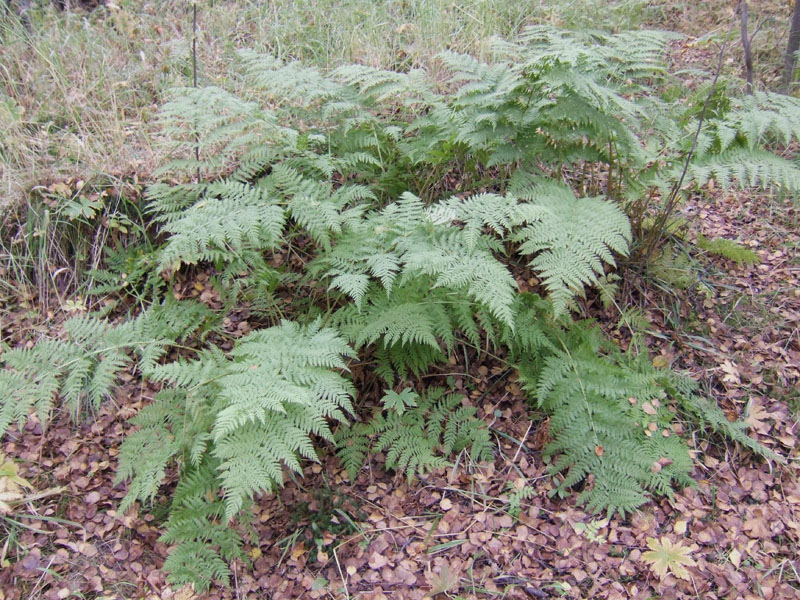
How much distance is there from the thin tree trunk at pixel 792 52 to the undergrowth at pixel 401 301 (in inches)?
79.4

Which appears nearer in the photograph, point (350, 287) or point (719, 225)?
point (350, 287)

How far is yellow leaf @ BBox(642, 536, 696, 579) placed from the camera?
7.75 ft

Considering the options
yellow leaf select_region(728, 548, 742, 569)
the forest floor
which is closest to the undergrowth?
the forest floor

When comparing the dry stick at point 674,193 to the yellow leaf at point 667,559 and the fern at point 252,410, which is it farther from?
the fern at point 252,410

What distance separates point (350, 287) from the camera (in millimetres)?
2438

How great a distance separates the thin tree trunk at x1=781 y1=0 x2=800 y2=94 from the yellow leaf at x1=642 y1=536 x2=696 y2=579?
3953mm

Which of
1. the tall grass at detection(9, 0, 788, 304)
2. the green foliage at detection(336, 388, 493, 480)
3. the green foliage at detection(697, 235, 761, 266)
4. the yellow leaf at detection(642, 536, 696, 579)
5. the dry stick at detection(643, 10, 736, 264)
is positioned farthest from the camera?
the tall grass at detection(9, 0, 788, 304)

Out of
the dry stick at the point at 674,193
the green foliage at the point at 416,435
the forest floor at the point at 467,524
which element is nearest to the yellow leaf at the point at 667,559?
the forest floor at the point at 467,524

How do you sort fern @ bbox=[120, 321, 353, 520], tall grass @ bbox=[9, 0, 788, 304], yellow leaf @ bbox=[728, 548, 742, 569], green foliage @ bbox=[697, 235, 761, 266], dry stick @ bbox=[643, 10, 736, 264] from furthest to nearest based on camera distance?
tall grass @ bbox=[9, 0, 788, 304] < green foliage @ bbox=[697, 235, 761, 266] < dry stick @ bbox=[643, 10, 736, 264] < yellow leaf @ bbox=[728, 548, 742, 569] < fern @ bbox=[120, 321, 353, 520]

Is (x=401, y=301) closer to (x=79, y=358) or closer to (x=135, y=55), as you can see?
(x=79, y=358)

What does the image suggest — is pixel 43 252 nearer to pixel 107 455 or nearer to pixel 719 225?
pixel 107 455

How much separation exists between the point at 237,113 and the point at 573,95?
1.78 m

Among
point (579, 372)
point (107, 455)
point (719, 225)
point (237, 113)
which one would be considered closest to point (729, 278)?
point (719, 225)

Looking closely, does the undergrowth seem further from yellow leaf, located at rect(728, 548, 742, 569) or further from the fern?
yellow leaf, located at rect(728, 548, 742, 569)
